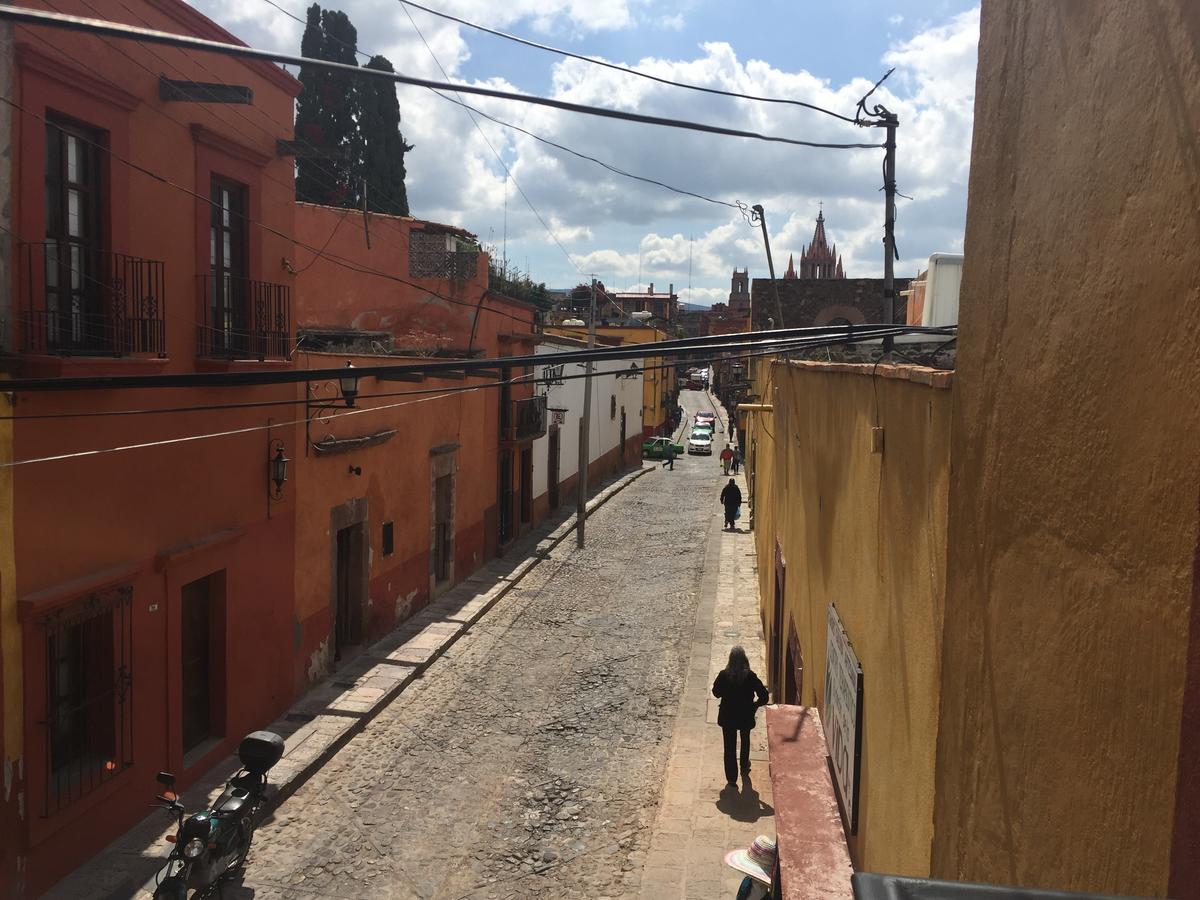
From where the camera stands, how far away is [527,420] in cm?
2195

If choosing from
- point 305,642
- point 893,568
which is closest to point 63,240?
point 305,642

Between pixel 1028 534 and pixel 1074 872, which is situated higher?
pixel 1028 534

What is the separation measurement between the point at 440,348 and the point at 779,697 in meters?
10.5

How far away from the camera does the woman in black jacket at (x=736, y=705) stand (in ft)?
30.6

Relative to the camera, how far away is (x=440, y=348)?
18797mm

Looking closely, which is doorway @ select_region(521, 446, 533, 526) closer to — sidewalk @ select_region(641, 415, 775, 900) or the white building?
the white building

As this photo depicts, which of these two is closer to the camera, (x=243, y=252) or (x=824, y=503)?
(x=824, y=503)

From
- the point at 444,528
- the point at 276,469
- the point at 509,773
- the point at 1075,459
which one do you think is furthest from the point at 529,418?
the point at 1075,459

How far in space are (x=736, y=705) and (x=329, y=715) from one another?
4455 mm

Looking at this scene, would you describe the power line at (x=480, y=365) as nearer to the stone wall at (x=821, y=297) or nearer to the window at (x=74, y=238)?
the window at (x=74, y=238)

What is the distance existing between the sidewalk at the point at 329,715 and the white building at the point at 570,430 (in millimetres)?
4296

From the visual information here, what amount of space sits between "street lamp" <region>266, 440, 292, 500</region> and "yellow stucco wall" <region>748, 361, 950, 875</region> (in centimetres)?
580

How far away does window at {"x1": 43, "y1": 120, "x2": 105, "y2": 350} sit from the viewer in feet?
24.5

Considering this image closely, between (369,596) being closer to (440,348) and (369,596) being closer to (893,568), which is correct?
(440,348)
